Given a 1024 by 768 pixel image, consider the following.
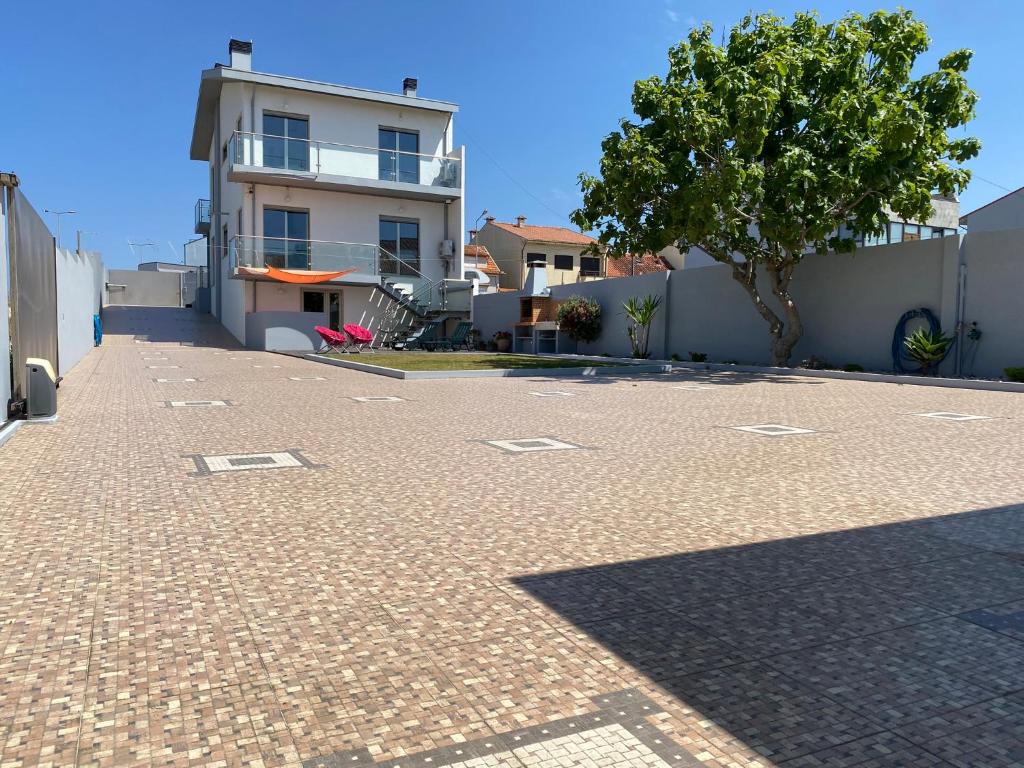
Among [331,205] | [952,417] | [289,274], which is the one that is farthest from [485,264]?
[952,417]

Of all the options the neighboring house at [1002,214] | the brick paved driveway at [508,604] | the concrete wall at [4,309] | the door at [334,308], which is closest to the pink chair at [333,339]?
the door at [334,308]

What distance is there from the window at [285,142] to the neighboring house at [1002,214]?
24.1 m

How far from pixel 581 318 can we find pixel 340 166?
1128 cm

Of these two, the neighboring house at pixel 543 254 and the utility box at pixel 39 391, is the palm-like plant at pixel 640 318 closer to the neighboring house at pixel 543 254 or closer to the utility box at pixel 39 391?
the utility box at pixel 39 391

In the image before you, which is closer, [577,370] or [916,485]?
[916,485]

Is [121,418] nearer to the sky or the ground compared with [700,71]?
nearer to the ground

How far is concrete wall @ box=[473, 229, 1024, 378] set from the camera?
53.1ft

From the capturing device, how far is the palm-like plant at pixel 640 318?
24.7m

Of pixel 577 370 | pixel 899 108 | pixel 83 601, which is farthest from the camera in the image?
pixel 577 370

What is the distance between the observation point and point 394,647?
3059mm

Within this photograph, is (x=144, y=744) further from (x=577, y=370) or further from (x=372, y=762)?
(x=577, y=370)

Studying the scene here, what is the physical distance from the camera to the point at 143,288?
53969mm

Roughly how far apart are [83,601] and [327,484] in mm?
2557

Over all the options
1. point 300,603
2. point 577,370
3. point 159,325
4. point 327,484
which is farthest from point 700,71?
point 159,325
